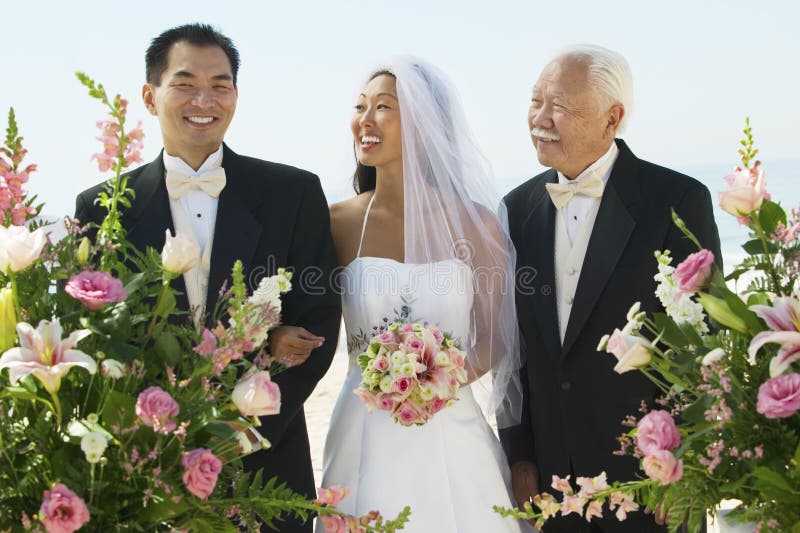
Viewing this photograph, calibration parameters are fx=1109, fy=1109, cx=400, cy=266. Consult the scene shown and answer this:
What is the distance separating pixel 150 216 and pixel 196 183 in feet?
0.76

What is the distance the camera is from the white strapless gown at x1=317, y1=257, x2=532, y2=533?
4.68 metres

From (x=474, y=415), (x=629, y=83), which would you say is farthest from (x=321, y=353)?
(x=629, y=83)

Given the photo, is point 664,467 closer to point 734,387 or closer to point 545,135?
point 734,387

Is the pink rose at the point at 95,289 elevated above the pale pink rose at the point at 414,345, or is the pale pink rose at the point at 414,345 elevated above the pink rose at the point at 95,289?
the pink rose at the point at 95,289

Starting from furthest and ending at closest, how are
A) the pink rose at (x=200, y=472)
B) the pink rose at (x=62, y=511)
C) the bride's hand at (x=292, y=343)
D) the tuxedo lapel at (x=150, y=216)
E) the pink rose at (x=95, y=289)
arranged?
the tuxedo lapel at (x=150, y=216), the bride's hand at (x=292, y=343), the pink rose at (x=95, y=289), the pink rose at (x=200, y=472), the pink rose at (x=62, y=511)

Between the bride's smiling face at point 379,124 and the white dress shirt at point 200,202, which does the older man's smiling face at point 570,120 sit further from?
the white dress shirt at point 200,202

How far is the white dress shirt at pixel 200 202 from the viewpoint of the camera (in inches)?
180

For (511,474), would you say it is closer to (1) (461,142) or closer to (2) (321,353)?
(2) (321,353)

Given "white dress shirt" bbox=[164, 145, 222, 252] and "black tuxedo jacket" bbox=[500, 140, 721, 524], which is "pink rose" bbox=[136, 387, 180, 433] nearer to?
"white dress shirt" bbox=[164, 145, 222, 252]

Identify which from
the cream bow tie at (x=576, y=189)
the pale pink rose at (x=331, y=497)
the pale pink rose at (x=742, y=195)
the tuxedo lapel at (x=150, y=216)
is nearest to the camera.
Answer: the pale pink rose at (x=742, y=195)

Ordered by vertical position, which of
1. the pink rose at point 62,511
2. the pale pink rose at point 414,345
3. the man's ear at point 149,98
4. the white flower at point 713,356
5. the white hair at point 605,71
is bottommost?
the pale pink rose at point 414,345

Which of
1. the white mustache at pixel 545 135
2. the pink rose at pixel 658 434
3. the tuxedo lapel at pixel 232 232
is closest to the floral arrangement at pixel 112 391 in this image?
the pink rose at pixel 658 434

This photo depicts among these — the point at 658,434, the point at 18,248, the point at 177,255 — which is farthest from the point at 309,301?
the point at 658,434

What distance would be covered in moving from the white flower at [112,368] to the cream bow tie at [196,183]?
219 cm
